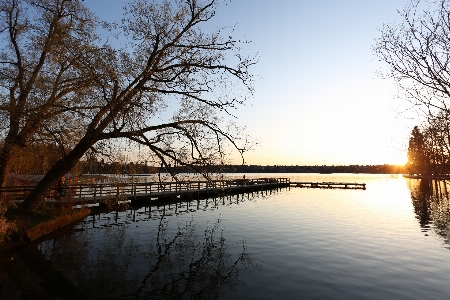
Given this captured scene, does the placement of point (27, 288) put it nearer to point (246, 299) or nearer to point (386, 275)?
point (246, 299)

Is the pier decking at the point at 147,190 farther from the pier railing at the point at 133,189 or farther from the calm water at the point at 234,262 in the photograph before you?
the calm water at the point at 234,262

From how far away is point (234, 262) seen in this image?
40.6 feet

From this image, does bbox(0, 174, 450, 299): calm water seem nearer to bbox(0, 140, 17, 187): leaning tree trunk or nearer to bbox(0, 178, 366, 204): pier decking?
bbox(0, 178, 366, 204): pier decking

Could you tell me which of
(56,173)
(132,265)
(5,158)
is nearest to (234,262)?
(132,265)

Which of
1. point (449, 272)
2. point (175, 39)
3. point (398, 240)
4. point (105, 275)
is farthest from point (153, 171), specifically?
point (398, 240)

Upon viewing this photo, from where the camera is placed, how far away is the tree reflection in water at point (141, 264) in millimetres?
9047

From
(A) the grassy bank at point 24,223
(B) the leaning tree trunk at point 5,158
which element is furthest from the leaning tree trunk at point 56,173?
(B) the leaning tree trunk at point 5,158

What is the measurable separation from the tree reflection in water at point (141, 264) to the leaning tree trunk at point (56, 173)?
2.21 m

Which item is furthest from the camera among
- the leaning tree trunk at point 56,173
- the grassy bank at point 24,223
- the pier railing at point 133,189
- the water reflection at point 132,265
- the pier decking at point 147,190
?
the pier decking at point 147,190

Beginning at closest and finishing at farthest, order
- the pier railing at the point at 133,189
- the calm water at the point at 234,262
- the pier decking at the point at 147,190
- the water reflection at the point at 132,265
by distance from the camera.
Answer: the water reflection at the point at 132,265, the calm water at the point at 234,262, the pier railing at the point at 133,189, the pier decking at the point at 147,190

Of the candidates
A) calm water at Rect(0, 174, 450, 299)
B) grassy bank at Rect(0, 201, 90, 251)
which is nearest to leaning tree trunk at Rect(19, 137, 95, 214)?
grassy bank at Rect(0, 201, 90, 251)

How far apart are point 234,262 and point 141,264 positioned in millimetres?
3663

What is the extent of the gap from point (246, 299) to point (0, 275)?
809 cm

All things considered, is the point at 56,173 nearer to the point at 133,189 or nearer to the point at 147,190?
the point at 133,189
